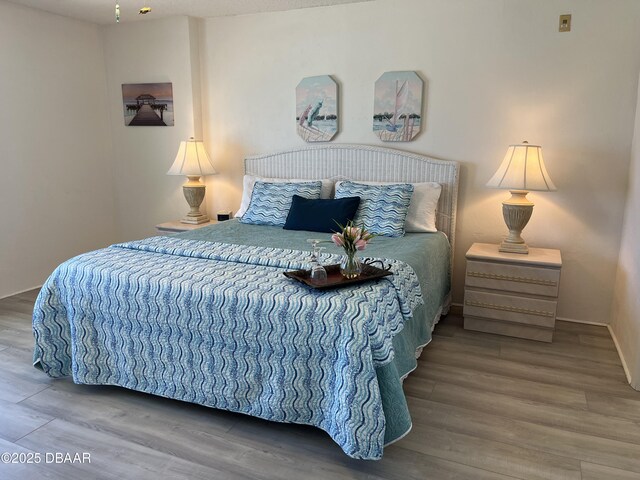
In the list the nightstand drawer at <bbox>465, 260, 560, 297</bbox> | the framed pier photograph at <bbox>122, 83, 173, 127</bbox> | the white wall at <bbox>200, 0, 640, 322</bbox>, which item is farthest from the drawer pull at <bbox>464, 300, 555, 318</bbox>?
the framed pier photograph at <bbox>122, 83, 173, 127</bbox>

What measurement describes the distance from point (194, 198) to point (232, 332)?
94.4 inches

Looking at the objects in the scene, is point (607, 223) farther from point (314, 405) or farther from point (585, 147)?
point (314, 405)

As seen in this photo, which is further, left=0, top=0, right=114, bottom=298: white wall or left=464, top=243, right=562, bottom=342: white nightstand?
left=0, top=0, right=114, bottom=298: white wall

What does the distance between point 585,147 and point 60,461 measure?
359 cm

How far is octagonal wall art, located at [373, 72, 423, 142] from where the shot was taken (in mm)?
3750

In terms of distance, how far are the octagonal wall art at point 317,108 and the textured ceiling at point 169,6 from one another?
1.99 ft

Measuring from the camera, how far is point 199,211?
452 cm

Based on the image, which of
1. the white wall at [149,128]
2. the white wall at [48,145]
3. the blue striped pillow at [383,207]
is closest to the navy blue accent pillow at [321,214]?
the blue striped pillow at [383,207]

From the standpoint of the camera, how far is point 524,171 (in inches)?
126

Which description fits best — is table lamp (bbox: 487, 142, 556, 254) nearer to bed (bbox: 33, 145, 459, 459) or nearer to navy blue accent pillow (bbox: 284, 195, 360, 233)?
bed (bbox: 33, 145, 459, 459)

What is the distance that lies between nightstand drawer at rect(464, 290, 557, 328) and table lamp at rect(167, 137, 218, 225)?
2448 mm

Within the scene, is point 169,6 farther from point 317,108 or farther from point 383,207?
point 383,207

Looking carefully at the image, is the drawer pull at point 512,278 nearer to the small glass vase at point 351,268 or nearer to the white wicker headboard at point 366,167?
the white wicker headboard at point 366,167

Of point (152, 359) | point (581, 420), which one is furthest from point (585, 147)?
point (152, 359)
